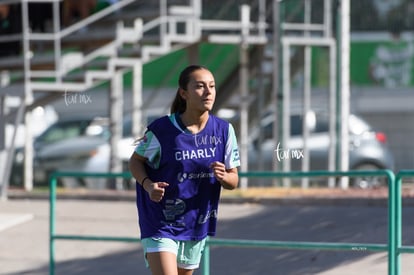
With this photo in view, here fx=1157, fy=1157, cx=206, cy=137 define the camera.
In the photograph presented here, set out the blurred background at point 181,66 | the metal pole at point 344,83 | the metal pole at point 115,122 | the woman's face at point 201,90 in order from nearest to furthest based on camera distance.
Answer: the woman's face at point 201,90 < the metal pole at point 344,83 < the blurred background at point 181,66 < the metal pole at point 115,122

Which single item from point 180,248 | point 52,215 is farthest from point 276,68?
point 180,248

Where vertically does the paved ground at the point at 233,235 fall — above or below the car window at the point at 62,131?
below

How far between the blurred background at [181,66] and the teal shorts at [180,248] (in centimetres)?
705

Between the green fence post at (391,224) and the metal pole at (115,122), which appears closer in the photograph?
the green fence post at (391,224)

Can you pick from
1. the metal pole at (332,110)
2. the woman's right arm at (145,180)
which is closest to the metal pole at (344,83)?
the metal pole at (332,110)

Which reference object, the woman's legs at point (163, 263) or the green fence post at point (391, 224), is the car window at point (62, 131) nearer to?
the green fence post at point (391, 224)

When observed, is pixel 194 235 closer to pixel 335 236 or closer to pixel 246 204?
pixel 335 236

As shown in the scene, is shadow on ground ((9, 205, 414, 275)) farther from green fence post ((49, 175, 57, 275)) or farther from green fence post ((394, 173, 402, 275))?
green fence post ((49, 175, 57, 275))

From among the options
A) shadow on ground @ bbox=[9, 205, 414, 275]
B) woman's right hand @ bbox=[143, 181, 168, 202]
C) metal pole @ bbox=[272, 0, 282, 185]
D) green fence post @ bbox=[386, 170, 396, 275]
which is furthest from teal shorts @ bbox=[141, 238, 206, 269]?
metal pole @ bbox=[272, 0, 282, 185]

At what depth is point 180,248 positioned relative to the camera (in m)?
A: 6.66

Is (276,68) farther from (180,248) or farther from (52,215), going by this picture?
(180,248)

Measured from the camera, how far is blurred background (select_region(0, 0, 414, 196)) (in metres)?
15.4

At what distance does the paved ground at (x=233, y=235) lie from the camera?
31.2ft

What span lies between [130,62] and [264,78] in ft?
7.94
